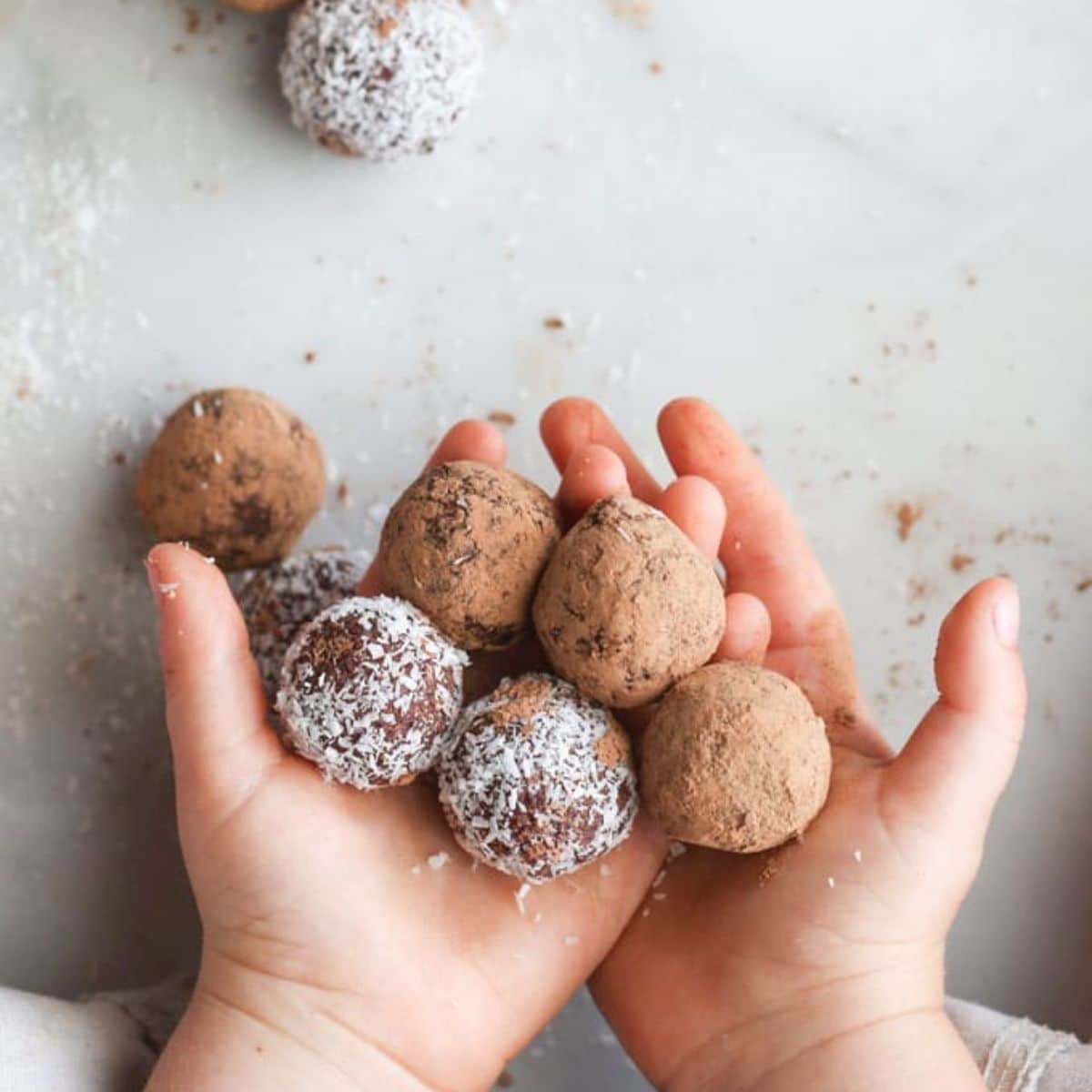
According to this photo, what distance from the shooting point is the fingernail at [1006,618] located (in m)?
1.09

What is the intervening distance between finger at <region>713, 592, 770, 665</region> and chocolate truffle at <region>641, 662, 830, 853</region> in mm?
90

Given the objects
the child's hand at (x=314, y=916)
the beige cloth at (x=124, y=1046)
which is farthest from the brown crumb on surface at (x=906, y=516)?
the child's hand at (x=314, y=916)

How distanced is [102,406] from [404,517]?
550 millimetres

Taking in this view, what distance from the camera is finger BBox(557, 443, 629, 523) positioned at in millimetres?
1194

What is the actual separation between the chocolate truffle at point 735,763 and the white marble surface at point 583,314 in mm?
500

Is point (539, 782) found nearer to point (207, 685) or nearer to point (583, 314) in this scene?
point (207, 685)

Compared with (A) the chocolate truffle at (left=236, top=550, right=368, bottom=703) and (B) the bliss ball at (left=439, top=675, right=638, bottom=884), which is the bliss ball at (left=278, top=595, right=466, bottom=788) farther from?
(A) the chocolate truffle at (left=236, top=550, right=368, bottom=703)

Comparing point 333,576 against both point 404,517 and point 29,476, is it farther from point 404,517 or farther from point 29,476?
point 29,476

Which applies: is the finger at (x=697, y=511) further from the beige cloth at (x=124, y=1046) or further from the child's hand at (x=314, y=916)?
the beige cloth at (x=124, y=1046)

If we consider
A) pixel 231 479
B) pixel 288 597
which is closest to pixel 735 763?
pixel 288 597

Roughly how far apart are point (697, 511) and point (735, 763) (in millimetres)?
240

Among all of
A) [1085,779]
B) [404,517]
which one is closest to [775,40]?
[404,517]

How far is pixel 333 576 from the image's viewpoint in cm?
133

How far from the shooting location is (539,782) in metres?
1.06
